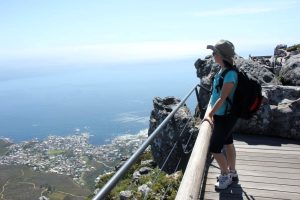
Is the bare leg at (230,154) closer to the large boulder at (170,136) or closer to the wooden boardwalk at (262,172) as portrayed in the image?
the wooden boardwalk at (262,172)

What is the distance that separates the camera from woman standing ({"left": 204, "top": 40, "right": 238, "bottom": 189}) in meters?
5.02

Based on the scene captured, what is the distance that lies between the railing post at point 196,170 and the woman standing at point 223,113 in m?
0.29

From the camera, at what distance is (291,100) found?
29.9 ft

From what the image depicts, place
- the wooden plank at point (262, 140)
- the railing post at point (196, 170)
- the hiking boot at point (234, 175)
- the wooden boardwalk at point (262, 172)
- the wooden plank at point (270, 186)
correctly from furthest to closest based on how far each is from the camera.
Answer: the wooden plank at point (262, 140)
the hiking boot at point (234, 175)
the wooden plank at point (270, 186)
the wooden boardwalk at point (262, 172)
the railing post at point (196, 170)

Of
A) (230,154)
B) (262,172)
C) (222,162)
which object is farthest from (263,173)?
(222,162)

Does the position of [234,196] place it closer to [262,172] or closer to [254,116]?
[262,172]

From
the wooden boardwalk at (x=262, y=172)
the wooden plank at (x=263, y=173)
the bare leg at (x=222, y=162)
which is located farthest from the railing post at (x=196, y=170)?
the wooden plank at (x=263, y=173)

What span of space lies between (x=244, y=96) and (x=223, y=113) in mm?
411

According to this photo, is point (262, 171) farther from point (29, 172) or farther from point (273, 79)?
point (29, 172)

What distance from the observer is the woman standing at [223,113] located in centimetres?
502

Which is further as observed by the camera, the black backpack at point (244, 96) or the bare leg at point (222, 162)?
the bare leg at point (222, 162)

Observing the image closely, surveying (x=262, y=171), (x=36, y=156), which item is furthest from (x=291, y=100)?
(x=36, y=156)

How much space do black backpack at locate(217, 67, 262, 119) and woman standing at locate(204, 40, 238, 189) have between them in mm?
63

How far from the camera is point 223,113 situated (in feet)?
17.5
